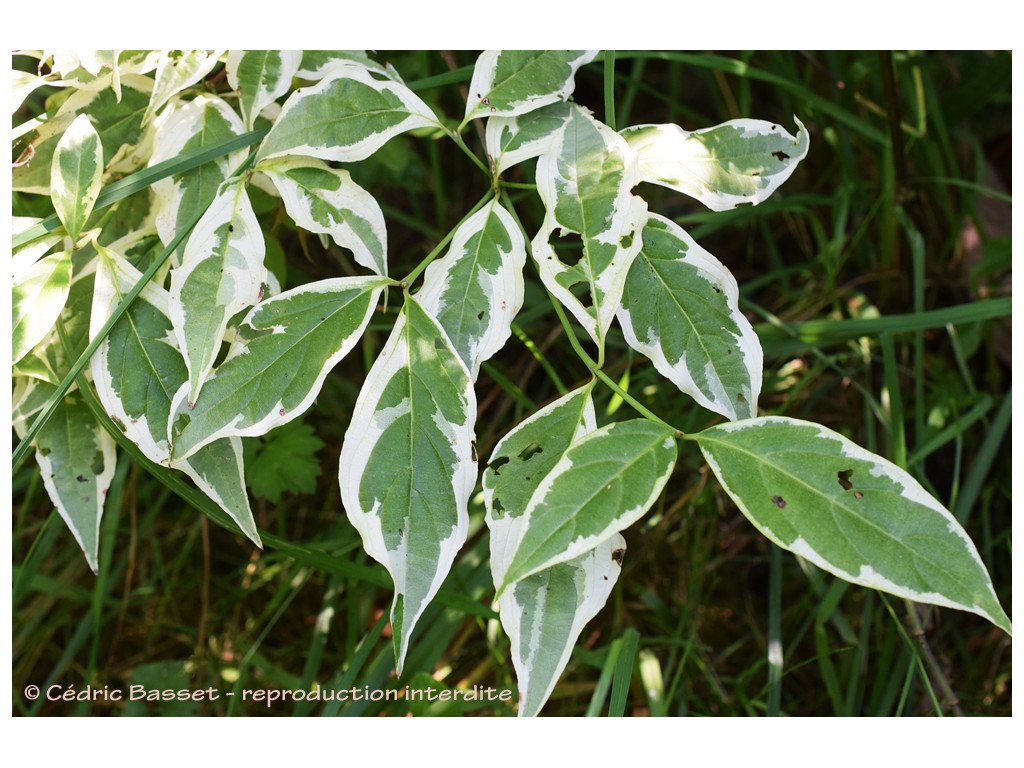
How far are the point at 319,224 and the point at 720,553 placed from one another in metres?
0.70

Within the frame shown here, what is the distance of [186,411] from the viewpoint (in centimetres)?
51

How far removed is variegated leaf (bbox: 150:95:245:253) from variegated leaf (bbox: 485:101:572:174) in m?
0.21

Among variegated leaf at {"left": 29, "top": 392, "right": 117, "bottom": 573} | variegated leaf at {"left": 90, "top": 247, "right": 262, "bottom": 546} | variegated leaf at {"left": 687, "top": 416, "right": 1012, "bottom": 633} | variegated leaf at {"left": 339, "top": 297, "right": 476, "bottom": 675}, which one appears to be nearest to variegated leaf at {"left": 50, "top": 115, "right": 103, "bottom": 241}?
variegated leaf at {"left": 90, "top": 247, "right": 262, "bottom": 546}

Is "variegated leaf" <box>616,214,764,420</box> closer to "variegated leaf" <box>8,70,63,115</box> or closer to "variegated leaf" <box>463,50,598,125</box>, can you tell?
"variegated leaf" <box>463,50,598,125</box>

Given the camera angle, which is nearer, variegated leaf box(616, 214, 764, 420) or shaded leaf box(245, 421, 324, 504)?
variegated leaf box(616, 214, 764, 420)

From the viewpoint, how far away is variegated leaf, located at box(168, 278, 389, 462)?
50cm

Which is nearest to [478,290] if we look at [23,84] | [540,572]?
[540,572]

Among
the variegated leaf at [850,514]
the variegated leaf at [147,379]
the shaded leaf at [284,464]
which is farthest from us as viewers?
the shaded leaf at [284,464]

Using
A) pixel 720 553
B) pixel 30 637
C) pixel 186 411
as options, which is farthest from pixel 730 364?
pixel 30 637

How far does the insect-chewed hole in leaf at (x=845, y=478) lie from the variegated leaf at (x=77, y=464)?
55 cm

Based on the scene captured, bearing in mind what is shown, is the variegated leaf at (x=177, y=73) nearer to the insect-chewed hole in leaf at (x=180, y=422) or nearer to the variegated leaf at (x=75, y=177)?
the variegated leaf at (x=75, y=177)

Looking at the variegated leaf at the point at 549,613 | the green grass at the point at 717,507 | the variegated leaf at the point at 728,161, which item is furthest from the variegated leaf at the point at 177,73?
the variegated leaf at the point at 549,613

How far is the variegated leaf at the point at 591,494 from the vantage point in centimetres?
44
